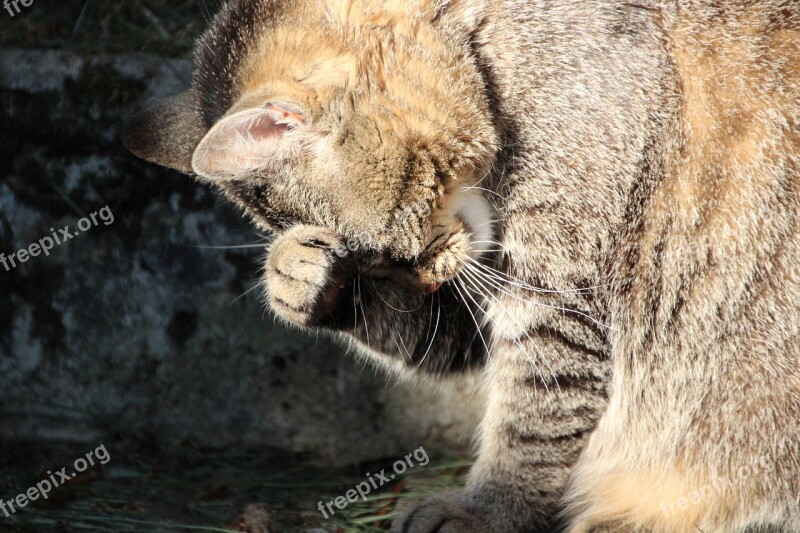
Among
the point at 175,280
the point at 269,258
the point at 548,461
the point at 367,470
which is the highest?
the point at 269,258

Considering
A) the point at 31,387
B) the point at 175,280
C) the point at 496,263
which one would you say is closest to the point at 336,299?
the point at 496,263

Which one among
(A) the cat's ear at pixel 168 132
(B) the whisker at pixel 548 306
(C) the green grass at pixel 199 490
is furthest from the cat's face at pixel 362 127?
(C) the green grass at pixel 199 490

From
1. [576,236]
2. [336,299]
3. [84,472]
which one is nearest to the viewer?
[576,236]

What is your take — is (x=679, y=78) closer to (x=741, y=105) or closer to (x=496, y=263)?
(x=741, y=105)

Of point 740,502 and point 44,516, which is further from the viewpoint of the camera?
point 44,516

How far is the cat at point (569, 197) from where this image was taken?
233 cm

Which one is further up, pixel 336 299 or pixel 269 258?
pixel 269 258

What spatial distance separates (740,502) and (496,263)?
0.97m

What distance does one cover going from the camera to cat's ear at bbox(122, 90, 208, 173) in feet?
8.84

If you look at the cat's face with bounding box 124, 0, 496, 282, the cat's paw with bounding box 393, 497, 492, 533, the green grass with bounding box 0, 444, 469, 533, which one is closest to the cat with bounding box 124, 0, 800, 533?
the cat's face with bounding box 124, 0, 496, 282

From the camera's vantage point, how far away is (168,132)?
8.94 ft

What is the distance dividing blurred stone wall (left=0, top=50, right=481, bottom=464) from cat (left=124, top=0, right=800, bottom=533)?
2.29 ft

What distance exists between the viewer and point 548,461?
265 centimetres

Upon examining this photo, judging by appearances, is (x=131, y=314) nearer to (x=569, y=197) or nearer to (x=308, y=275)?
(x=308, y=275)
